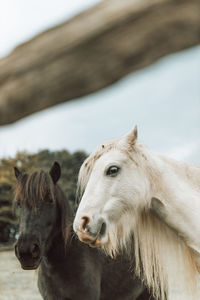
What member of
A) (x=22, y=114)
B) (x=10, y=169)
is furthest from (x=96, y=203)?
(x=10, y=169)

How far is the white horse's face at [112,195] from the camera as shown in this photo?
261cm

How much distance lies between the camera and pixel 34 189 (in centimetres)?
297

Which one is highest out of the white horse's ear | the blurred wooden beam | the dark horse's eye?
the blurred wooden beam

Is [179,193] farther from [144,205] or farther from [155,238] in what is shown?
[155,238]

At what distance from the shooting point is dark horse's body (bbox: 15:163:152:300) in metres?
2.83

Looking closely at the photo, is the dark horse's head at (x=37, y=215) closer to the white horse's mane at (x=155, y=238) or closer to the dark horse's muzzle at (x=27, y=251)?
the dark horse's muzzle at (x=27, y=251)

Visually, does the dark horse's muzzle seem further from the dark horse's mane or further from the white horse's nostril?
the white horse's nostril

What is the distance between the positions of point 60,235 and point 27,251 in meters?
0.39

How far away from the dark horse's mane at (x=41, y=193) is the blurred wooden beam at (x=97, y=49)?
8.09ft

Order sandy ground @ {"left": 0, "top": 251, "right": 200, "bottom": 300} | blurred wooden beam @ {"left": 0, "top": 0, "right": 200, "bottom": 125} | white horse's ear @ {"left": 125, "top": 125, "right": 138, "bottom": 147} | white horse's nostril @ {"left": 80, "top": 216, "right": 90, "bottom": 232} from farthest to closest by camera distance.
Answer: sandy ground @ {"left": 0, "top": 251, "right": 200, "bottom": 300} → white horse's ear @ {"left": 125, "top": 125, "right": 138, "bottom": 147} → white horse's nostril @ {"left": 80, "top": 216, "right": 90, "bottom": 232} → blurred wooden beam @ {"left": 0, "top": 0, "right": 200, "bottom": 125}

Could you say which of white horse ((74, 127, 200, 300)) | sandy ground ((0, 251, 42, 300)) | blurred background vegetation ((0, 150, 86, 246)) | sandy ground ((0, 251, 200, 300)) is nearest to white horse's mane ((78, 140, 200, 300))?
white horse ((74, 127, 200, 300))

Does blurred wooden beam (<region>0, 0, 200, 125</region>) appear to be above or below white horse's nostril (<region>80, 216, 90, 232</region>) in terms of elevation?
above

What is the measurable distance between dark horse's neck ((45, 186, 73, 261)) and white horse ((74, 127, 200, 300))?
270 mm

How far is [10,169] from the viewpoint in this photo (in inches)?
653
